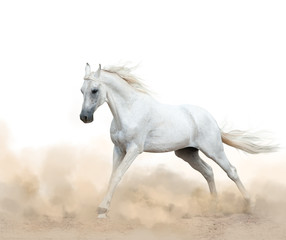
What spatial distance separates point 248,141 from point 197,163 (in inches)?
40.1

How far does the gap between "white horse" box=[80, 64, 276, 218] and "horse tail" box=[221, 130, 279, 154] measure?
0.97ft

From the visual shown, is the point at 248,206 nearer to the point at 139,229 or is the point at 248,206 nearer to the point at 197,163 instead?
the point at 197,163

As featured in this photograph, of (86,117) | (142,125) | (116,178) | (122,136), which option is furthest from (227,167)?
(86,117)

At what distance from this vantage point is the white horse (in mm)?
10109

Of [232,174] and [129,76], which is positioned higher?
[129,76]

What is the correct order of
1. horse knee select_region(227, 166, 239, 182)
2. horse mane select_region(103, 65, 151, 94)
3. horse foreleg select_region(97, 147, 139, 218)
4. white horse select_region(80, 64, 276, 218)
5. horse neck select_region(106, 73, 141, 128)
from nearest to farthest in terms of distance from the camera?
horse foreleg select_region(97, 147, 139, 218) → white horse select_region(80, 64, 276, 218) → horse neck select_region(106, 73, 141, 128) → horse mane select_region(103, 65, 151, 94) → horse knee select_region(227, 166, 239, 182)

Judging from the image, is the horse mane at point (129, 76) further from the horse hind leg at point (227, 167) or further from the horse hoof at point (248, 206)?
the horse hoof at point (248, 206)

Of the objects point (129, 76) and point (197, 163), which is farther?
point (197, 163)

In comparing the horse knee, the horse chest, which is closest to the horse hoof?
the horse knee

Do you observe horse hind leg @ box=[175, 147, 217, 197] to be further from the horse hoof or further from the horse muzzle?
the horse muzzle

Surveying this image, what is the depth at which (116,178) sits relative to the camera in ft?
33.0

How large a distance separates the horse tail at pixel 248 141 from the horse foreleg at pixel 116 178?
7.18ft

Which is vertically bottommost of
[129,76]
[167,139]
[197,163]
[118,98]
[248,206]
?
[248,206]

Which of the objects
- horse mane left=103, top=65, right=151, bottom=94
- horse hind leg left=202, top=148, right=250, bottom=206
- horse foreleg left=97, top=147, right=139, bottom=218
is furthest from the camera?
horse hind leg left=202, top=148, right=250, bottom=206
